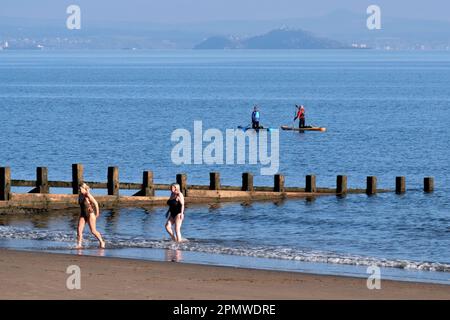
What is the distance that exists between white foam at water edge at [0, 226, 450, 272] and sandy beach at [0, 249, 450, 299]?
147 inches

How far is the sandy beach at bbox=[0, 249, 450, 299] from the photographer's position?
2112 centimetres

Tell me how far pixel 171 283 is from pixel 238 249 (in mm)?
7878

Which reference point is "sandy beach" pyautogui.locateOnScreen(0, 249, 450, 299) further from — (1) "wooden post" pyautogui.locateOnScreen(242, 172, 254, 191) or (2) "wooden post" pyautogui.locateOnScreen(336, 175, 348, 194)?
(2) "wooden post" pyautogui.locateOnScreen(336, 175, 348, 194)

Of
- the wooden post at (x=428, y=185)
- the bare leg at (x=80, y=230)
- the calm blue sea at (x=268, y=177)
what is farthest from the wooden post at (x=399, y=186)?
the bare leg at (x=80, y=230)

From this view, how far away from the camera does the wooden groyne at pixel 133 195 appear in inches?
1375

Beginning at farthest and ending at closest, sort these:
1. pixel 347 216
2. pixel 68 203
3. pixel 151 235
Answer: pixel 347 216, pixel 68 203, pixel 151 235

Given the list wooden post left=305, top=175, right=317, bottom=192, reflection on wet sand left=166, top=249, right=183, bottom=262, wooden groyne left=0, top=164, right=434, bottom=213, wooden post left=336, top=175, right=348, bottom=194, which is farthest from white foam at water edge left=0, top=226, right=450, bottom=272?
wooden post left=336, top=175, right=348, bottom=194

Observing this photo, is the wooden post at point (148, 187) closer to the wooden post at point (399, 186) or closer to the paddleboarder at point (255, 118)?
the wooden post at point (399, 186)

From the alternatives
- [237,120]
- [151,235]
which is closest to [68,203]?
[151,235]

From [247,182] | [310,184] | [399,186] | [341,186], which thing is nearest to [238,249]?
[247,182]

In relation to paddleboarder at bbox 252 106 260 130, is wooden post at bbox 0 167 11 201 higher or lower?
higher
